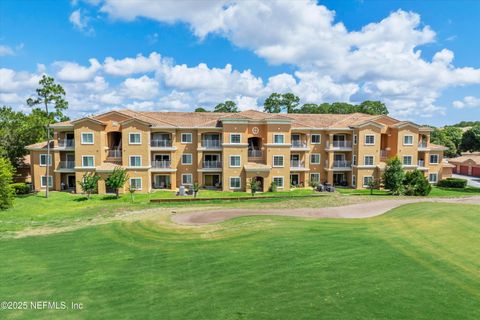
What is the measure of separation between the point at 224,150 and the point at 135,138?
11.9m

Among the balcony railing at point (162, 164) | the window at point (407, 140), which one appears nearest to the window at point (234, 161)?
the balcony railing at point (162, 164)

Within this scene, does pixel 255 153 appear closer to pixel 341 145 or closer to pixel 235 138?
pixel 235 138

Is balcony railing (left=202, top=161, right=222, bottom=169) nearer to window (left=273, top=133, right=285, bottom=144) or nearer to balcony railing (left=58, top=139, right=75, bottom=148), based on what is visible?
window (left=273, top=133, right=285, bottom=144)

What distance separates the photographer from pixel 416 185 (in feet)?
139

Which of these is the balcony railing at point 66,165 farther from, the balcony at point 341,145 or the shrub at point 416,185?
the shrub at point 416,185

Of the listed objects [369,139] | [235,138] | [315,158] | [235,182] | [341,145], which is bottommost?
[235,182]

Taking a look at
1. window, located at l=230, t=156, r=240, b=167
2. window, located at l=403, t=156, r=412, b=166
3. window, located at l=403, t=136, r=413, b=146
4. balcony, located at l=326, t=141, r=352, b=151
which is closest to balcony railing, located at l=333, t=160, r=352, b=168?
balcony, located at l=326, t=141, r=352, b=151

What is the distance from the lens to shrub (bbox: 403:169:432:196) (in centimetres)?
4228

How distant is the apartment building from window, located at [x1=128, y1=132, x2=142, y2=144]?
0.42 ft

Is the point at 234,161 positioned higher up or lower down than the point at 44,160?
lower down

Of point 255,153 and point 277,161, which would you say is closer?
point 277,161

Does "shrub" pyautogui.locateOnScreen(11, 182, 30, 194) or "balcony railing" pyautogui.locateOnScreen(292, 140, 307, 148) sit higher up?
"balcony railing" pyautogui.locateOnScreen(292, 140, 307, 148)

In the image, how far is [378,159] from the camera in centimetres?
4862

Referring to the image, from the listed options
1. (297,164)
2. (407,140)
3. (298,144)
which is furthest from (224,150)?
(407,140)
